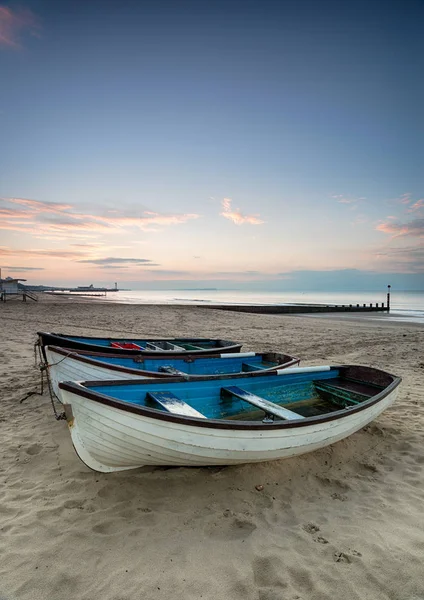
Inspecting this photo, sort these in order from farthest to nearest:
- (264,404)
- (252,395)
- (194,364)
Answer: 1. (194,364)
2. (252,395)
3. (264,404)

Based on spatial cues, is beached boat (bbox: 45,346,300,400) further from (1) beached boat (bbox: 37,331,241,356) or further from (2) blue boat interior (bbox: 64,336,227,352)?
(2) blue boat interior (bbox: 64,336,227,352)

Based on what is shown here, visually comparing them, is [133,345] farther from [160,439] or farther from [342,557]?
[342,557]

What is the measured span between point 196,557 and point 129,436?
3.95ft

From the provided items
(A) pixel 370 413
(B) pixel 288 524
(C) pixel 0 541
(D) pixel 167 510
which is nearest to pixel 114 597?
(D) pixel 167 510

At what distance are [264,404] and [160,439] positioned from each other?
1.71 meters

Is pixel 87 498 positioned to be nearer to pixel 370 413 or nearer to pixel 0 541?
pixel 0 541

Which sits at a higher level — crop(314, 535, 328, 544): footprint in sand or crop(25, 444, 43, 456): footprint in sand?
crop(25, 444, 43, 456): footprint in sand

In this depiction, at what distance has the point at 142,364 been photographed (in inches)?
257

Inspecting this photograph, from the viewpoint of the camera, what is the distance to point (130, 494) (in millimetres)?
3844

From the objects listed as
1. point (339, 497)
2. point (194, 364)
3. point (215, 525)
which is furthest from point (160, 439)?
point (194, 364)

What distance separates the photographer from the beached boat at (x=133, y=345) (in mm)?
6484

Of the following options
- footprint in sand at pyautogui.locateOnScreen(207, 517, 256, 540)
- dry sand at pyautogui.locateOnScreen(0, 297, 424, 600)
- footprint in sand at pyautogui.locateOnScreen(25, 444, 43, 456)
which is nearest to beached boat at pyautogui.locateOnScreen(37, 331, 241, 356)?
dry sand at pyautogui.locateOnScreen(0, 297, 424, 600)

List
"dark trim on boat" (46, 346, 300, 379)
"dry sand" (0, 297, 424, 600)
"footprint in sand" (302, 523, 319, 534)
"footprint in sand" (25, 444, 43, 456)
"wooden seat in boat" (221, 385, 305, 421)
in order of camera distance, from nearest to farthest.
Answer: "dry sand" (0, 297, 424, 600) → "footprint in sand" (302, 523, 319, 534) → "wooden seat in boat" (221, 385, 305, 421) → "footprint in sand" (25, 444, 43, 456) → "dark trim on boat" (46, 346, 300, 379)

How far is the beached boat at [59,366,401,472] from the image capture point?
132 inches
